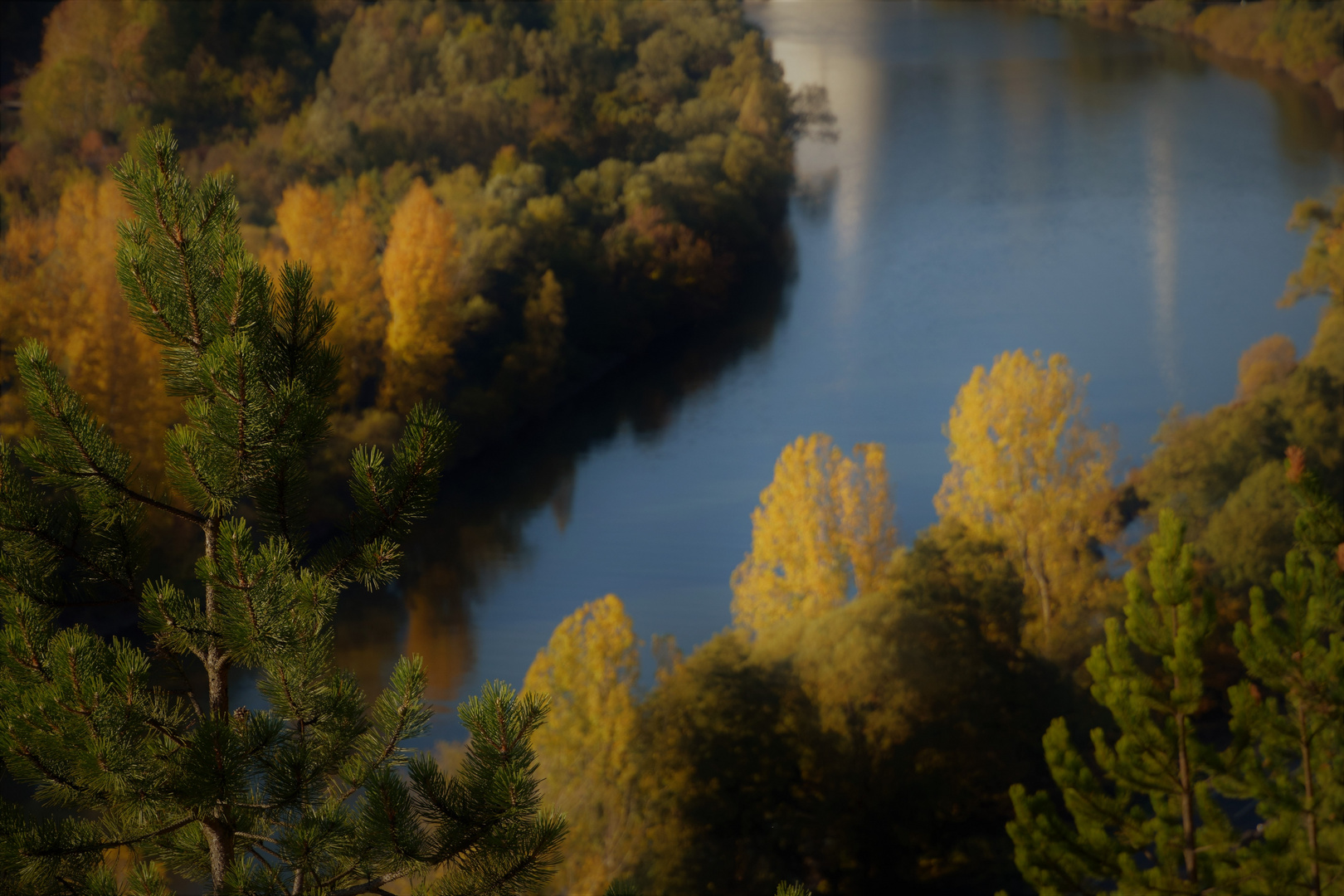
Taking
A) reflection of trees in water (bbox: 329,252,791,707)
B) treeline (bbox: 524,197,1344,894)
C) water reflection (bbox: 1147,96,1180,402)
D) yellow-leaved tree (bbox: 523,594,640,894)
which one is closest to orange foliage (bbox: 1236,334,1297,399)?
treeline (bbox: 524,197,1344,894)

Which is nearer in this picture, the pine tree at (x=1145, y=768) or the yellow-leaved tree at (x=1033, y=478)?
the pine tree at (x=1145, y=768)

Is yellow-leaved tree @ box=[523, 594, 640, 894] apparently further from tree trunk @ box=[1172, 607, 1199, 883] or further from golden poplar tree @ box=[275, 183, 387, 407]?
golden poplar tree @ box=[275, 183, 387, 407]

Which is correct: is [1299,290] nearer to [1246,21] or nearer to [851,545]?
[851,545]

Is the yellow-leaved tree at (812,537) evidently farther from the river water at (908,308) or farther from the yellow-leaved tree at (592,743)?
the yellow-leaved tree at (592,743)

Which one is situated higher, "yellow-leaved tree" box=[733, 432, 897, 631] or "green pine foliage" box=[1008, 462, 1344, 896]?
"yellow-leaved tree" box=[733, 432, 897, 631]

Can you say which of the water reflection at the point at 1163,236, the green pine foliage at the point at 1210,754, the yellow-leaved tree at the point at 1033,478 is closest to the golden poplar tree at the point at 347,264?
the yellow-leaved tree at the point at 1033,478

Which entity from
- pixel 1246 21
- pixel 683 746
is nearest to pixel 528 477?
pixel 683 746

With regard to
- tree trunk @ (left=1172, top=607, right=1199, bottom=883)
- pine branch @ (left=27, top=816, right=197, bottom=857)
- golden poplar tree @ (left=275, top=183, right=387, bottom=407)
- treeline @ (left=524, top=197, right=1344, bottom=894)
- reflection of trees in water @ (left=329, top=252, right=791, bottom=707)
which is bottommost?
pine branch @ (left=27, top=816, right=197, bottom=857)
